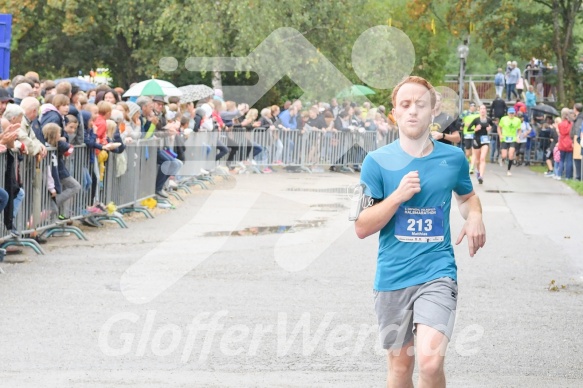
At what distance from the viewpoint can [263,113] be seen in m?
29.7

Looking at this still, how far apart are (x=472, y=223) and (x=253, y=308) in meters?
4.21

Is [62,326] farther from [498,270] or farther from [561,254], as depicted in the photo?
[561,254]

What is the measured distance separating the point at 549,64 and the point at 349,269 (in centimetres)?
3893

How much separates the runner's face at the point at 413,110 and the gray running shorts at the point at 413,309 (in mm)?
692

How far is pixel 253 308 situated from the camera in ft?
32.0

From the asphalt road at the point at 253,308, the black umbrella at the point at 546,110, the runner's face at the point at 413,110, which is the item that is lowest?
the asphalt road at the point at 253,308

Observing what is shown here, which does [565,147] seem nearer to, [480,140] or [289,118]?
[480,140]

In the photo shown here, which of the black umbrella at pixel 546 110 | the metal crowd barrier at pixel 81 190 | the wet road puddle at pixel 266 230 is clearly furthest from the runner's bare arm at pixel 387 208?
the black umbrella at pixel 546 110

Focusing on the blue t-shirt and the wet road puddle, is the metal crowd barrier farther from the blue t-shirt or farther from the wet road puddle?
the blue t-shirt

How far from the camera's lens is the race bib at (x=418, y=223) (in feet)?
18.4

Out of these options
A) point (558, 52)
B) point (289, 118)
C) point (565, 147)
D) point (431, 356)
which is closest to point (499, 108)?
point (558, 52)

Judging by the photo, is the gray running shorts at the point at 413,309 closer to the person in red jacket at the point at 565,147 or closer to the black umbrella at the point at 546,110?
the person in red jacket at the point at 565,147

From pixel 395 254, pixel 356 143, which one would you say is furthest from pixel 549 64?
pixel 395 254

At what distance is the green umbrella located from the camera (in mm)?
33938
